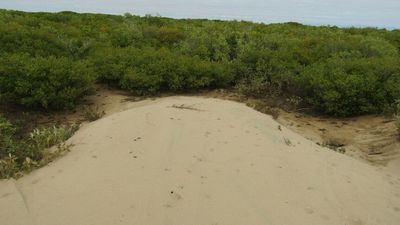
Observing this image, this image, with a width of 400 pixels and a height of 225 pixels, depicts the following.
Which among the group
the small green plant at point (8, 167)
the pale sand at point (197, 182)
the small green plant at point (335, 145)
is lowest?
the small green plant at point (335, 145)

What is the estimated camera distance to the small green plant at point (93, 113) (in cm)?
776

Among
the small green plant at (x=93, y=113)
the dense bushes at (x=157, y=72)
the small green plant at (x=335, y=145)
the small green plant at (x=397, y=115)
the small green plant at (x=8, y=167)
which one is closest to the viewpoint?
the small green plant at (x=8, y=167)

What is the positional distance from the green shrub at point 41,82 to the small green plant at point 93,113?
375 mm

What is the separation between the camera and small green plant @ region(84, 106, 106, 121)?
7762 mm

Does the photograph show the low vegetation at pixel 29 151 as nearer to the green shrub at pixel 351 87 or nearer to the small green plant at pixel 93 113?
the small green plant at pixel 93 113

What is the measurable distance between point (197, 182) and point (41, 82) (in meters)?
4.77

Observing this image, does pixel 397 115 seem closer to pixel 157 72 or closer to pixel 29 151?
pixel 157 72

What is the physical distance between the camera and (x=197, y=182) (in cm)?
460

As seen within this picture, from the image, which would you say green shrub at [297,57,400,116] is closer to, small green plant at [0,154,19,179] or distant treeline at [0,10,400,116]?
distant treeline at [0,10,400,116]

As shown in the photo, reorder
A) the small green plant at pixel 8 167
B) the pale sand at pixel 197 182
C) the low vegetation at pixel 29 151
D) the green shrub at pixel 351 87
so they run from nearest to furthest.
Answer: the pale sand at pixel 197 182
the small green plant at pixel 8 167
the low vegetation at pixel 29 151
the green shrub at pixel 351 87

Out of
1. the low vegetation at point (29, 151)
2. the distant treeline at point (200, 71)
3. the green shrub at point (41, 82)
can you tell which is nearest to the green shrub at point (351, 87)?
the distant treeline at point (200, 71)

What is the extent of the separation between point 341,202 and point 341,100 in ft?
14.7

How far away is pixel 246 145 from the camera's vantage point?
5594 millimetres

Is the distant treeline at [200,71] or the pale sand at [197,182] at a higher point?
the distant treeline at [200,71]
